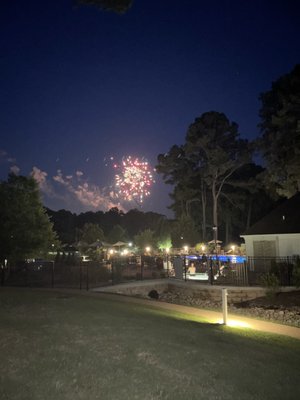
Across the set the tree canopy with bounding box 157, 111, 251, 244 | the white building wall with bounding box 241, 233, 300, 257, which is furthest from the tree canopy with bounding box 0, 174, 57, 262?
the tree canopy with bounding box 157, 111, 251, 244

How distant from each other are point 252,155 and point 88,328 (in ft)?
153

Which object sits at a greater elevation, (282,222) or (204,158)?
(204,158)

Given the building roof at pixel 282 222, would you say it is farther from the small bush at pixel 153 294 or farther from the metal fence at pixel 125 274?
the small bush at pixel 153 294

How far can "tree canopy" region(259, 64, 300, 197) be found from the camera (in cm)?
2306

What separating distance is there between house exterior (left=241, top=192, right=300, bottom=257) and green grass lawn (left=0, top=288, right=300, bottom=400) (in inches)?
724

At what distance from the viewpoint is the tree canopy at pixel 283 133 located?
23.1m

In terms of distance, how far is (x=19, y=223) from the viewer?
2345cm

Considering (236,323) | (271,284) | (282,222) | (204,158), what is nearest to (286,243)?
(282,222)

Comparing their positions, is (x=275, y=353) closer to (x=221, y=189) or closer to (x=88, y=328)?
(x=88, y=328)

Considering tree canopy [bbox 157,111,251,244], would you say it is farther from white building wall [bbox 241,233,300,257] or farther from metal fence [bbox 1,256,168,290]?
metal fence [bbox 1,256,168,290]

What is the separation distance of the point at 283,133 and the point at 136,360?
21.5 meters

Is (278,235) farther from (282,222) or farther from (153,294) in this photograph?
(153,294)

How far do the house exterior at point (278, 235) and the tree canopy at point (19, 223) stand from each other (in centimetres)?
1537

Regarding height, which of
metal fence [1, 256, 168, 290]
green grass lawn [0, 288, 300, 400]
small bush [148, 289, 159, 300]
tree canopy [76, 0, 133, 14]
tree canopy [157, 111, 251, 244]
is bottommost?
small bush [148, 289, 159, 300]
